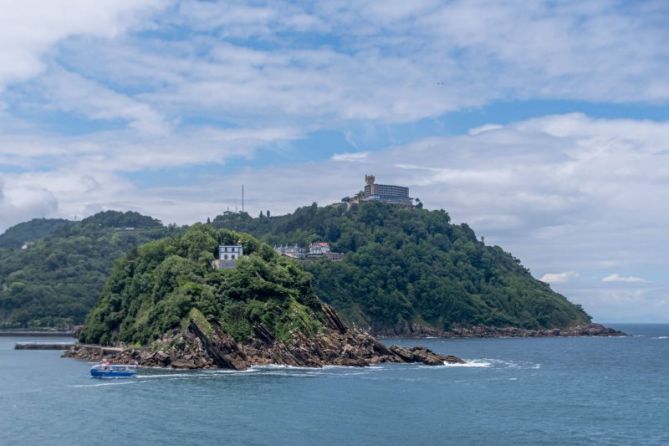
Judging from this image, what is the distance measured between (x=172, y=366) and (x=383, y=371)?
32.2 metres

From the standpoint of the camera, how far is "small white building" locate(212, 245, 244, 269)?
154 metres

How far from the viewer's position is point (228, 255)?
6191 inches

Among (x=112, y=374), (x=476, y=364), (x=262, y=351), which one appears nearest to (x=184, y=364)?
(x=112, y=374)

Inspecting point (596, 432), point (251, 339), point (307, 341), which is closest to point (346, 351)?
point (307, 341)

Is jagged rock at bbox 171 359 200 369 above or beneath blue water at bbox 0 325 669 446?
above

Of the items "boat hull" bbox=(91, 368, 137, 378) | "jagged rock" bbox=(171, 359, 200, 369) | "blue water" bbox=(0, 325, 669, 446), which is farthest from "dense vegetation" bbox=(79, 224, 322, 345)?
"boat hull" bbox=(91, 368, 137, 378)

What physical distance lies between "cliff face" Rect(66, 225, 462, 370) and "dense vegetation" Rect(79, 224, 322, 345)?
0.58 feet

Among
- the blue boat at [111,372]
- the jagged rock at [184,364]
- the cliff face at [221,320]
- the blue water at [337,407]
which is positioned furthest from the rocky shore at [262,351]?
the blue boat at [111,372]

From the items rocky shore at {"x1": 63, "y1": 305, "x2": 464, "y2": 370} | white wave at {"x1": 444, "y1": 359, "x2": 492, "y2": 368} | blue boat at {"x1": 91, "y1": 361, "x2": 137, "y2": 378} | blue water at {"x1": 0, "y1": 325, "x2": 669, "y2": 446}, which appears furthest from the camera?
white wave at {"x1": 444, "y1": 359, "x2": 492, "y2": 368}

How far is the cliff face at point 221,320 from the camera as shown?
124m

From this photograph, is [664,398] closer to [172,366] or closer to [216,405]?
[216,405]

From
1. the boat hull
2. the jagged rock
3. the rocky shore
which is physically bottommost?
the boat hull

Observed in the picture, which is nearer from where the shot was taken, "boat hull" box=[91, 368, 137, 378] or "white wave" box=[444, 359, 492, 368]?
"boat hull" box=[91, 368, 137, 378]

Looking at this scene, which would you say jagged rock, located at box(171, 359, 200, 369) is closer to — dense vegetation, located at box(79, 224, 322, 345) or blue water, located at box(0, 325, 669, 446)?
blue water, located at box(0, 325, 669, 446)
